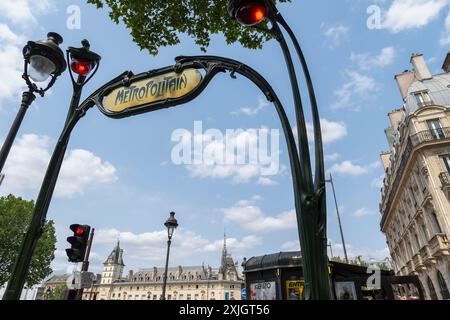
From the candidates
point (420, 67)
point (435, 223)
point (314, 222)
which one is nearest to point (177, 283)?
point (435, 223)

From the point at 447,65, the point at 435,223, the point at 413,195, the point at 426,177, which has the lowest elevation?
the point at 435,223

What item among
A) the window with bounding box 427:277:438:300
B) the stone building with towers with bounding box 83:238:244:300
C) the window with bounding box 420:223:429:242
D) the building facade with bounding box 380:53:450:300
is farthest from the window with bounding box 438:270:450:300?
the stone building with towers with bounding box 83:238:244:300

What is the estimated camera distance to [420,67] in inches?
1044

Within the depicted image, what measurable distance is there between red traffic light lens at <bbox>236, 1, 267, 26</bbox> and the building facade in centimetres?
2122

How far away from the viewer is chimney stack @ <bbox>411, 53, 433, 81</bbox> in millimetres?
25812

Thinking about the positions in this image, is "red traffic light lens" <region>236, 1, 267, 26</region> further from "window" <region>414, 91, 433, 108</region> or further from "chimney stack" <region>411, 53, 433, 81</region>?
"chimney stack" <region>411, 53, 433, 81</region>

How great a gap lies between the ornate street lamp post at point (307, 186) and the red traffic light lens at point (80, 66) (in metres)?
2.91

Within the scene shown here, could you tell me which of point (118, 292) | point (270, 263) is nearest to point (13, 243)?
point (270, 263)

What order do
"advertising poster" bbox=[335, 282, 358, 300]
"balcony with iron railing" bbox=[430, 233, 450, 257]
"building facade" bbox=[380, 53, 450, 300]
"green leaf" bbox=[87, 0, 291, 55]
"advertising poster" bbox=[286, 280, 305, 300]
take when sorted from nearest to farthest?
1. "green leaf" bbox=[87, 0, 291, 55]
2. "advertising poster" bbox=[335, 282, 358, 300]
3. "advertising poster" bbox=[286, 280, 305, 300]
4. "balcony with iron railing" bbox=[430, 233, 450, 257]
5. "building facade" bbox=[380, 53, 450, 300]

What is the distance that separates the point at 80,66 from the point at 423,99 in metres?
27.2

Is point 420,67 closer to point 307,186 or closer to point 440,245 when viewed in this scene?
point 440,245

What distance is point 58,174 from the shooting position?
3605mm
